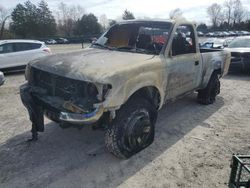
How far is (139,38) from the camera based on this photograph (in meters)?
4.92

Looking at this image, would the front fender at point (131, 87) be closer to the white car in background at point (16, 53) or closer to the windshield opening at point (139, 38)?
the windshield opening at point (139, 38)

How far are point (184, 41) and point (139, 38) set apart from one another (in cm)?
86

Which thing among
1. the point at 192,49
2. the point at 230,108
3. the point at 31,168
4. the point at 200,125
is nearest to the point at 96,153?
the point at 31,168

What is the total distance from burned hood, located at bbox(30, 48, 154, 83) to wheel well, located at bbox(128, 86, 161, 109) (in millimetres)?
422

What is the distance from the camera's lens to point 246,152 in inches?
164

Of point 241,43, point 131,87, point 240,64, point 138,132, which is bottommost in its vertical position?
point 138,132

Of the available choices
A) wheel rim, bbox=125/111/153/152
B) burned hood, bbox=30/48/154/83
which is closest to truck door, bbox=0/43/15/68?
burned hood, bbox=30/48/154/83

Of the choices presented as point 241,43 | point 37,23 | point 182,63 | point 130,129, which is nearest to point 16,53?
point 182,63

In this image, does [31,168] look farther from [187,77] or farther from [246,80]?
[246,80]

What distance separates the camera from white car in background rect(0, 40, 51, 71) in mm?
11312

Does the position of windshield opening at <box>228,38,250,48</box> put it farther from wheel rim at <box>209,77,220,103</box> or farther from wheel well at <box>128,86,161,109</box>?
wheel well at <box>128,86,161,109</box>

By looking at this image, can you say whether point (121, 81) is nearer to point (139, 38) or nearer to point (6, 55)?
point (139, 38)

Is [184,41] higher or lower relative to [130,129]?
higher

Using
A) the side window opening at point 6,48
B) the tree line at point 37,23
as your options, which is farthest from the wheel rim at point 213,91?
the tree line at point 37,23
